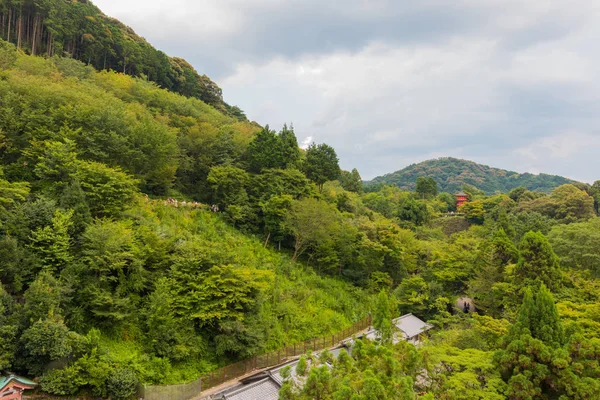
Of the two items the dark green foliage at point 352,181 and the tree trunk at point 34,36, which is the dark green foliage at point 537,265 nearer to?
the dark green foliage at point 352,181

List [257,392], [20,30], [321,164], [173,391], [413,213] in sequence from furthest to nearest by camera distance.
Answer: [413,213] → [20,30] → [321,164] → [257,392] → [173,391]

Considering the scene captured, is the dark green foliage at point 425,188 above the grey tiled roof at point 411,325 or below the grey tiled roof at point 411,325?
above

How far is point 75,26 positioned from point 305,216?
32.2 m

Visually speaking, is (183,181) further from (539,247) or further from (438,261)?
(539,247)

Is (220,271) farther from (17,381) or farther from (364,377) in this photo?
(364,377)

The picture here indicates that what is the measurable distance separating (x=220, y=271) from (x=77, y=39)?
35694 millimetres

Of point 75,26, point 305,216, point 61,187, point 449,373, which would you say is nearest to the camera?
point 449,373

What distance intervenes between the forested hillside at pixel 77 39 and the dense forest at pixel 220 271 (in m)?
9.16

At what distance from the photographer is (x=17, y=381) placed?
891cm

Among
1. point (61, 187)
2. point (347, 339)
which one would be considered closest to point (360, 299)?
point (347, 339)

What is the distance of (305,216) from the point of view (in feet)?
71.2

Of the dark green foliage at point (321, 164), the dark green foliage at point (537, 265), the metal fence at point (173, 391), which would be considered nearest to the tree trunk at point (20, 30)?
the dark green foliage at point (321, 164)

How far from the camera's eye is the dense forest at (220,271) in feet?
28.1

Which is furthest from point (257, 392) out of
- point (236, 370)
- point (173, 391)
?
point (173, 391)
